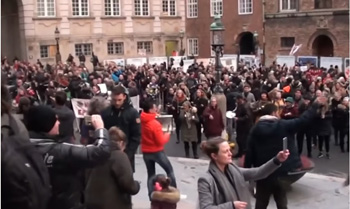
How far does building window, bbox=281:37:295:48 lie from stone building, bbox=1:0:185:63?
941 cm

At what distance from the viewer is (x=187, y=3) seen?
158 ft

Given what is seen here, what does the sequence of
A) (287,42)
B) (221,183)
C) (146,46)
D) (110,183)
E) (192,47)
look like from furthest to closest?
(192,47) < (146,46) < (287,42) < (110,183) < (221,183)

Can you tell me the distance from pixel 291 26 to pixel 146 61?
11148 millimetres

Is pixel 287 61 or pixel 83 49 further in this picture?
pixel 83 49

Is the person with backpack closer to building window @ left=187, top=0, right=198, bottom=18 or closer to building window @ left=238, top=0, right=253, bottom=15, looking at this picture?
building window @ left=238, top=0, right=253, bottom=15

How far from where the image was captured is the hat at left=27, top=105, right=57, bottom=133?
15.6 ft

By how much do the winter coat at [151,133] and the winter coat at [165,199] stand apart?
2084 mm

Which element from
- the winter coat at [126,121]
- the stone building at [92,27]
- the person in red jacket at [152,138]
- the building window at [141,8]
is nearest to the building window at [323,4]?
the stone building at [92,27]

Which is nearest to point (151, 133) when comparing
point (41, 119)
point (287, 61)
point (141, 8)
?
point (41, 119)

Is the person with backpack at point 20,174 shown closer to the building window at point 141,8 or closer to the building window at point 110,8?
the building window at point 110,8

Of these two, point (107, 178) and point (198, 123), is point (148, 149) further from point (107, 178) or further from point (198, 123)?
point (198, 123)

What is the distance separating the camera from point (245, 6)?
44031 mm

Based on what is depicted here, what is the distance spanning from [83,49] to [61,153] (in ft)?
129

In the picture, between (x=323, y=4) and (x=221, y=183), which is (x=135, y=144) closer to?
(x=221, y=183)
